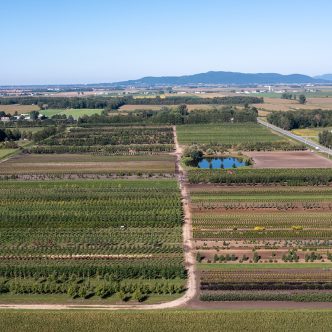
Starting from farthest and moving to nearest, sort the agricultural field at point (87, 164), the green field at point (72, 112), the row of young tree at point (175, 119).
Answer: the green field at point (72, 112) → the row of young tree at point (175, 119) → the agricultural field at point (87, 164)

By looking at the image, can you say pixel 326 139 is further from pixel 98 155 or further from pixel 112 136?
pixel 112 136

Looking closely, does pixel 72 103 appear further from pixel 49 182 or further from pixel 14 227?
pixel 14 227

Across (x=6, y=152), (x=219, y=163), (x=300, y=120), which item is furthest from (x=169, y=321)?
(x=300, y=120)

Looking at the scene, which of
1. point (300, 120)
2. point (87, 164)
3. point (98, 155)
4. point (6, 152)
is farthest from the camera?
point (300, 120)

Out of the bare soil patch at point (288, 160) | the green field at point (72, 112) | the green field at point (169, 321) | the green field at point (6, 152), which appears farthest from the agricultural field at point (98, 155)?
the green field at point (72, 112)

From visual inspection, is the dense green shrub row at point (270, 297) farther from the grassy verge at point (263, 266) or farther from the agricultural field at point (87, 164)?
the agricultural field at point (87, 164)

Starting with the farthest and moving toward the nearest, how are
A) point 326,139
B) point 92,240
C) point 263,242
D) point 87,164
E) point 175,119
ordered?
point 175,119 < point 326,139 < point 87,164 < point 92,240 < point 263,242
